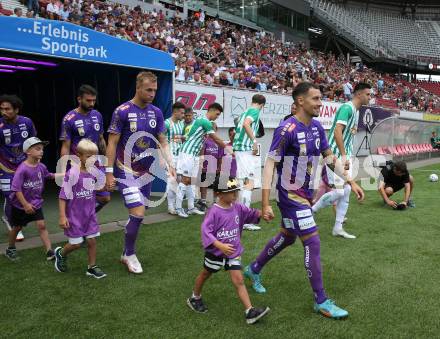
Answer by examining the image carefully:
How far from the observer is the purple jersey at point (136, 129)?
483cm

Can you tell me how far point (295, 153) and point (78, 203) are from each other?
245 cm

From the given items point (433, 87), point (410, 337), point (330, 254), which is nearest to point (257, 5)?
point (433, 87)

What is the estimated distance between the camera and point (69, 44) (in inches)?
282

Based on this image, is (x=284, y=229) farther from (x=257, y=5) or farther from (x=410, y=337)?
(x=257, y=5)

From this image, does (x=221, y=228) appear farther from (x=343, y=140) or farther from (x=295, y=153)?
(x=343, y=140)

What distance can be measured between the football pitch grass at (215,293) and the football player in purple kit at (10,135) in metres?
1.13

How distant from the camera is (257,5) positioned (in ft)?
115

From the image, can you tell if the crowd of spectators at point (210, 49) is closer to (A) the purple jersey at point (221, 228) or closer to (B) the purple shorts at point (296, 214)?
(B) the purple shorts at point (296, 214)

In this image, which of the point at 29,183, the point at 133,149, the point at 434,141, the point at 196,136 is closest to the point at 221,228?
the point at 133,149

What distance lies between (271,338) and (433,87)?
5139cm

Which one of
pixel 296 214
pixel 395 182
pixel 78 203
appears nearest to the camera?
pixel 296 214

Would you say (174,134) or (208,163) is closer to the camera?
(174,134)

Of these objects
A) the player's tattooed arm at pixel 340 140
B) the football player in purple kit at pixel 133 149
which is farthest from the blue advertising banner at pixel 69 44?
the player's tattooed arm at pixel 340 140

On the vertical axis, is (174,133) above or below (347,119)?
below
